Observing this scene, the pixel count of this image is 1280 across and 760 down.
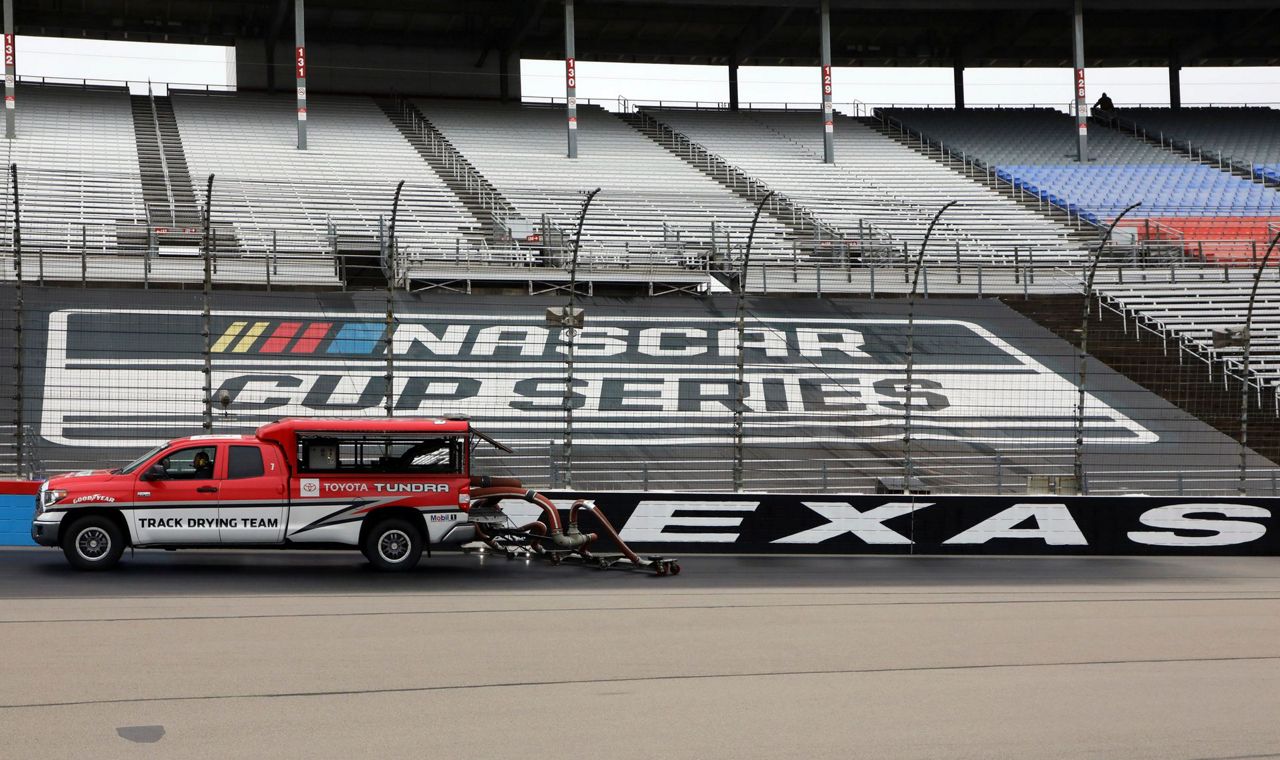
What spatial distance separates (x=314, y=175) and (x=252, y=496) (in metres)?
21.8

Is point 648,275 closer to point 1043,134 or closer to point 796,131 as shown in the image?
point 796,131

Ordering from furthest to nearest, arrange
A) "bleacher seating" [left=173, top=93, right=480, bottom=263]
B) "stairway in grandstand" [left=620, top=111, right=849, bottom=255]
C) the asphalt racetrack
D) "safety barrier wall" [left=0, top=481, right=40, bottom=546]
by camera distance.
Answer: "stairway in grandstand" [left=620, top=111, right=849, bottom=255]
"bleacher seating" [left=173, top=93, right=480, bottom=263]
"safety barrier wall" [left=0, top=481, right=40, bottom=546]
the asphalt racetrack

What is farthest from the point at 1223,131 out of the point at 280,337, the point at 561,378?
the point at 280,337

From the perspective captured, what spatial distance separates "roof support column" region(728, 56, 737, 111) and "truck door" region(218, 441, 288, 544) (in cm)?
3564

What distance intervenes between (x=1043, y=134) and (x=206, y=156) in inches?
1111

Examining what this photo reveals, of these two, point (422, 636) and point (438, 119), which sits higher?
point (438, 119)

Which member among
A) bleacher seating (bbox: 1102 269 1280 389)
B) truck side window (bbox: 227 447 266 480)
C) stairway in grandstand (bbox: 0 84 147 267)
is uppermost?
stairway in grandstand (bbox: 0 84 147 267)

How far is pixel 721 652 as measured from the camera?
32.0ft

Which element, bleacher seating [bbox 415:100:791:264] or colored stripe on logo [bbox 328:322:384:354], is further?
bleacher seating [bbox 415:100:791:264]

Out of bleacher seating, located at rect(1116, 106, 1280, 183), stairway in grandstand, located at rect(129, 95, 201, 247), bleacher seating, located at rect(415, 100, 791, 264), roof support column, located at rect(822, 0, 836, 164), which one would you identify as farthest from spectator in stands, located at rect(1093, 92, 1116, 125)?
stairway in grandstand, located at rect(129, 95, 201, 247)

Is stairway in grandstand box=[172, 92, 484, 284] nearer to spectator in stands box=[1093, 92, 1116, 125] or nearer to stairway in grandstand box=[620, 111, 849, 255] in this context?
stairway in grandstand box=[620, 111, 849, 255]

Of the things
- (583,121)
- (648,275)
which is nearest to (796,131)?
(583,121)

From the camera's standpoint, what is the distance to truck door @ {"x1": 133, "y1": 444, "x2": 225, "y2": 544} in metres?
13.9

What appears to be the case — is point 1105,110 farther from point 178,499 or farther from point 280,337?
point 178,499
